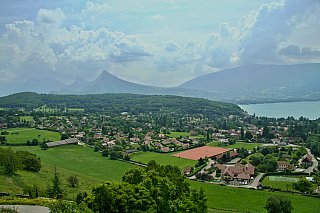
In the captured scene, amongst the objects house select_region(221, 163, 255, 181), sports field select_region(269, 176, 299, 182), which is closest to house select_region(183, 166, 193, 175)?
house select_region(221, 163, 255, 181)

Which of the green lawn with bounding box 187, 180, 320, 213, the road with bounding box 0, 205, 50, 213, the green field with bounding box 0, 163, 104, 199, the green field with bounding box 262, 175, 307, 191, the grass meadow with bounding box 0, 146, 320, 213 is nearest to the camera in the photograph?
the road with bounding box 0, 205, 50, 213

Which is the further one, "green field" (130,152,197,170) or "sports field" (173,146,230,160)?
"sports field" (173,146,230,160)

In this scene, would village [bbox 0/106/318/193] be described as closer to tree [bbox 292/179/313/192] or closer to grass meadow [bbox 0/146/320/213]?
grass meadow [bbox 0/146/320/213]

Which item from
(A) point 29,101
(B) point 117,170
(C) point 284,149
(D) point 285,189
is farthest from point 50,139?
(A) point 29,101

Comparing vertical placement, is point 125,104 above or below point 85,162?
above

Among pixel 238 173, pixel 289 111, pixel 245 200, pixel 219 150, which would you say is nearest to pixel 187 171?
pixel 238 173

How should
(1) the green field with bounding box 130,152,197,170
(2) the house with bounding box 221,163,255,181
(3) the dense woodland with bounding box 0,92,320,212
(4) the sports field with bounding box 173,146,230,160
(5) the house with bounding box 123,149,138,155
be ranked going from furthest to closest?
1. (5) the house with bounding box 123,149,138,155
2. (4) the sports field with bounding box 173,146,230,160
3. (1) the green field with bounding box 130,152,197,170
4. (2) the house with bounding box 221,163,255,181
5. (3) the dense woodland with bounding box 0,92,320,212

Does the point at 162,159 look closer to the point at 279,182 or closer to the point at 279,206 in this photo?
the point at 279,182
